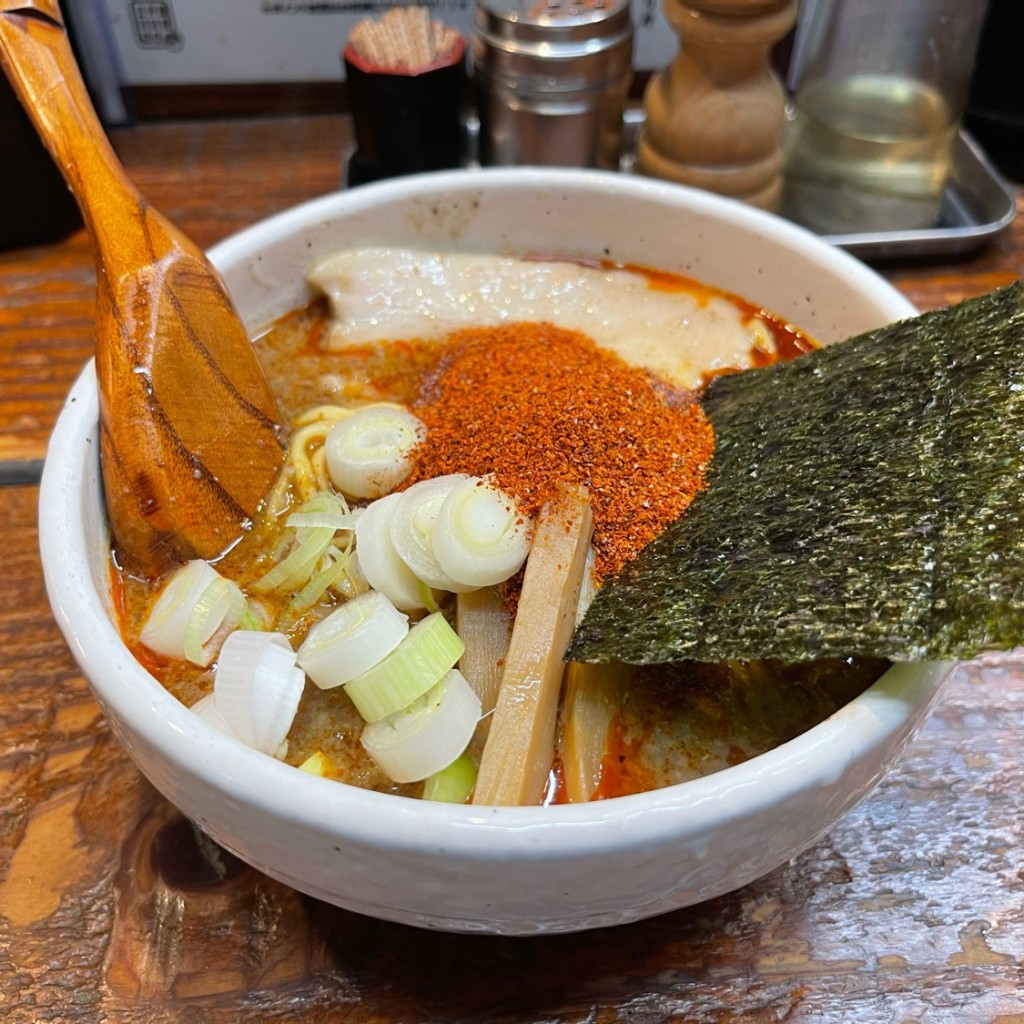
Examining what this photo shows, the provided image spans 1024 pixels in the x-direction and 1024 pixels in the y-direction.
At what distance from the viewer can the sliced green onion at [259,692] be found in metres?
0.81

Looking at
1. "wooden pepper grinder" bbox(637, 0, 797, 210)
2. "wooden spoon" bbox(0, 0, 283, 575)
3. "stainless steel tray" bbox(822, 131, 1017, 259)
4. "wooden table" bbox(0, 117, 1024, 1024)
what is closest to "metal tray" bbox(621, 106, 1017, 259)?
"stainless steel tray" bbox(822, 131, 1017, 259)

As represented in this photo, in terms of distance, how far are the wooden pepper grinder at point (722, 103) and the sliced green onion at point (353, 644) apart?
3.86 ft

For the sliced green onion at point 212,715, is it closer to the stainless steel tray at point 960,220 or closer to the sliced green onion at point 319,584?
the sliced green onion at point 319,584

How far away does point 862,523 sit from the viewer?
2.60 ft

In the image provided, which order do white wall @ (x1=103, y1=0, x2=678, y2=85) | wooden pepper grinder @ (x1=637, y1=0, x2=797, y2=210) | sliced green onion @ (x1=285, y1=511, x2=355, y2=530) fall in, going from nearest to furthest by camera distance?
1. sliced green onion @ (x1=285, y1=511, x2=355, y2=530)
2. wooden pepper grinder @ (x1=637, y1=0, x2=797, y2=210)
3. white wall @ (x1=103, y1=0, x2=678, y2=85)

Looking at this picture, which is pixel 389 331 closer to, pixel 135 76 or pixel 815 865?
pixel 815 865

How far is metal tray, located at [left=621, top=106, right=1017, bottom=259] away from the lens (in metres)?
1.70

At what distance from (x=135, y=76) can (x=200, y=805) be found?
6.62 feet

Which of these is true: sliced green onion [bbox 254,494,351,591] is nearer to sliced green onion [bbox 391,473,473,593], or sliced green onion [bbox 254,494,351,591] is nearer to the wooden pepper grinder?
sliced green onion [bbox 391,473,473,593]

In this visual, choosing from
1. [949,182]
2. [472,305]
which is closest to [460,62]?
[472,305]

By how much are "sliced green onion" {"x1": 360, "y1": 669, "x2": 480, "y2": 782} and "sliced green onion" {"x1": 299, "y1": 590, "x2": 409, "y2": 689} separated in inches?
2.2

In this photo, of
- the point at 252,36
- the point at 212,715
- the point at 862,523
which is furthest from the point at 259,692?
the point at 252,36

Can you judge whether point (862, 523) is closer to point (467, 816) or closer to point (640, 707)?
point (640, 707)

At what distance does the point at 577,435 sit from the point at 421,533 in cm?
22
